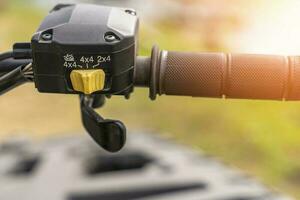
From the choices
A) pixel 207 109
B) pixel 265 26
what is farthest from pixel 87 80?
pixel 207 109

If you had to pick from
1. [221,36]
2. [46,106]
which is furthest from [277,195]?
[46,106]

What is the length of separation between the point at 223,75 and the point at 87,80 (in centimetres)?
19

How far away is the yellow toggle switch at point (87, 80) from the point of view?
30.2 inches

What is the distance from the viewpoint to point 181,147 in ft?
7.91

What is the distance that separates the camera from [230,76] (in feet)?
2.70

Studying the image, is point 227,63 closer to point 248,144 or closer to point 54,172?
point 54,172

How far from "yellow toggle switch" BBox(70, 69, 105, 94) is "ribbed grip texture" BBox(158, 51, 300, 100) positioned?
9 centimetres

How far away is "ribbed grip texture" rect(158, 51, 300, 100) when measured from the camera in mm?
812

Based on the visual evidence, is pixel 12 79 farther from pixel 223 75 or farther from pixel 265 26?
pixel 265 26

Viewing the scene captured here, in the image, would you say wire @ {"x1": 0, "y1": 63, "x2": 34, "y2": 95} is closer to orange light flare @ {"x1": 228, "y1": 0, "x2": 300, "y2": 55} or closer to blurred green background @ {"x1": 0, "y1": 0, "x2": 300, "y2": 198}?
orange light flare @ {"x1": 228, "y1": 0, "x2": 300, "y2": 55}

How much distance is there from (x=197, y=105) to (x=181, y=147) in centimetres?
208

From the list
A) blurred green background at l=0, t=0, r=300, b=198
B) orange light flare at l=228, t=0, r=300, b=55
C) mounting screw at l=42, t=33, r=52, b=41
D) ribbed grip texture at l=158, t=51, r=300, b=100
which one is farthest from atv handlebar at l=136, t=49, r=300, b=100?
blurred green background at l=0, t=0, r=300, b=198

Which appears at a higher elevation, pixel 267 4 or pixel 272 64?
pixel 272 64

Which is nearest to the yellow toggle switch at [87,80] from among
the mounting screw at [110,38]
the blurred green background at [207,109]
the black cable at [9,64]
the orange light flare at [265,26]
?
the mounting screw at [110,38]
